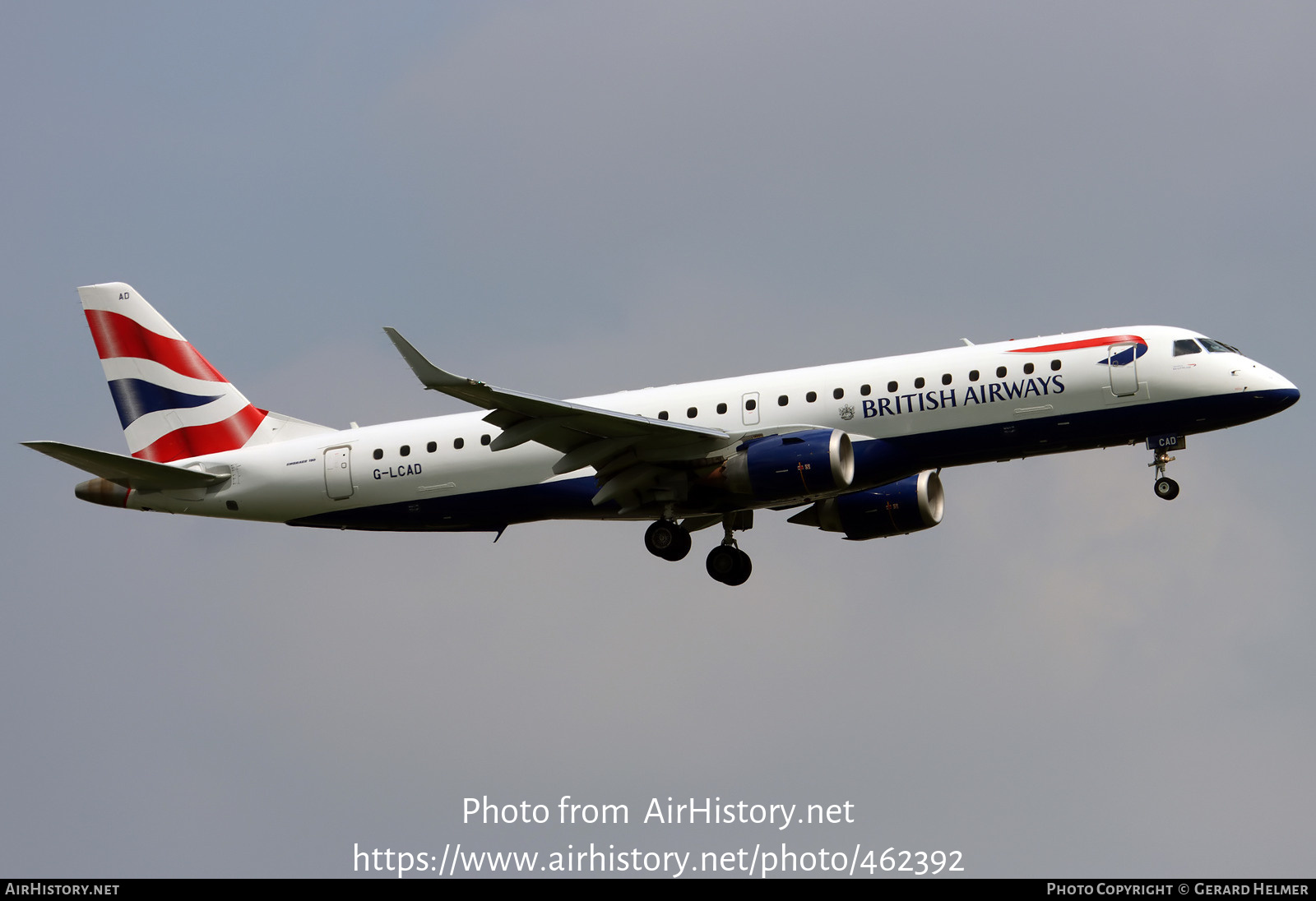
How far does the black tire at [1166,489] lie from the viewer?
38.2 m

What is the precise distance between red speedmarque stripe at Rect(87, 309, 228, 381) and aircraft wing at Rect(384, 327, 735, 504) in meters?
11.5

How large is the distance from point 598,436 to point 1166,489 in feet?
43.6

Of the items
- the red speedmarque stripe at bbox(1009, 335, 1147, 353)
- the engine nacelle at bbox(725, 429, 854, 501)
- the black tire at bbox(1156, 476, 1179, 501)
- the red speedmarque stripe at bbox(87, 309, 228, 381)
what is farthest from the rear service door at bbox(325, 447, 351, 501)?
the black tire at bbox(1156, 476, 1179, 501)

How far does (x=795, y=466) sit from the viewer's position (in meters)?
37.4

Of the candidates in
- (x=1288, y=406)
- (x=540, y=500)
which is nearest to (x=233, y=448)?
(x=540, y=500)

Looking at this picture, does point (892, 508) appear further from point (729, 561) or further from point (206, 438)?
point (206, 438)

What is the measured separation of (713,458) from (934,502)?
23.0ft

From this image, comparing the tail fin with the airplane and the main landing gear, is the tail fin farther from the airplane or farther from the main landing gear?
the main landing gear

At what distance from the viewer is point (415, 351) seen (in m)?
33.6

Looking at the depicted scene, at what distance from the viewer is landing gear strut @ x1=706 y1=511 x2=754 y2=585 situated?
42094 mm

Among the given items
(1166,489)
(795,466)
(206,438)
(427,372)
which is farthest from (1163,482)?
(206,438)

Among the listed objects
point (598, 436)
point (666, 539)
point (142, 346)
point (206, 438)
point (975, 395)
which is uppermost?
point (142, 346)

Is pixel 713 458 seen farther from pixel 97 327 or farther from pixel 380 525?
pixel 97 327

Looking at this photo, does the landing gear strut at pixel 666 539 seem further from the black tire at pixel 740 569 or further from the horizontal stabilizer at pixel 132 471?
the horizontal stabilizer at pixel 132 471
